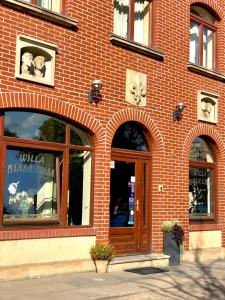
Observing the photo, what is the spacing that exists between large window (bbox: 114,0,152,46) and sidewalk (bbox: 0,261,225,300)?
5.29 m

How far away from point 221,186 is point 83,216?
4.89 metres

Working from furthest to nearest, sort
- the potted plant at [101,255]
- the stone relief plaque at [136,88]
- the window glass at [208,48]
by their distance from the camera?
the window glass at [208,48]
the stone relief plaque at [136,88]
the potted plant at [101,255]

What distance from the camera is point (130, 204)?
35.1ft

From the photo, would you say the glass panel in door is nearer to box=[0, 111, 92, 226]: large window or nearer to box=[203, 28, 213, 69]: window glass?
box=[0, 111, 92, 226]: large window

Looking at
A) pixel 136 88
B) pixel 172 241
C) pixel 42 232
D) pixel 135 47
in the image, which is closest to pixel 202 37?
pixel 135 47

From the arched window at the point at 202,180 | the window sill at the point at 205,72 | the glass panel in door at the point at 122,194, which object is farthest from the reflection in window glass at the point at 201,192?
the window sill at the point at 205,72

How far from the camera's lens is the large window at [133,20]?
35.4ft

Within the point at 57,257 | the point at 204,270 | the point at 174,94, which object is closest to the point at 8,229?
the point at 57,257

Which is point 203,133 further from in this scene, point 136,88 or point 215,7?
point 215,7

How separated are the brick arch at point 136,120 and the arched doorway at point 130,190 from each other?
0.64ft

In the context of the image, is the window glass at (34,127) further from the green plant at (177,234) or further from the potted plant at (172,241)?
the green plant at (177,234)

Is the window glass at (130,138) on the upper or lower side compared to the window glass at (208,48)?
lower

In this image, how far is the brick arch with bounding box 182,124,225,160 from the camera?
11900 millimetres

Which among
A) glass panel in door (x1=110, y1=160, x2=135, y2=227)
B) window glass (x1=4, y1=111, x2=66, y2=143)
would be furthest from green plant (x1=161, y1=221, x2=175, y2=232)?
window glass (x1=4, y1=111, x2=66, y2=143)
